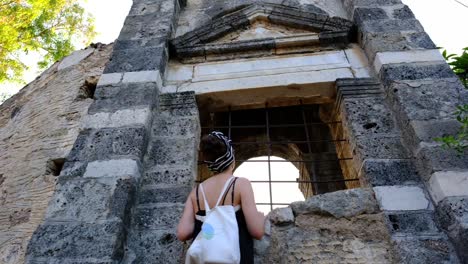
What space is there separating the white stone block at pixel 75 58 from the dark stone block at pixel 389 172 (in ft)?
11.5

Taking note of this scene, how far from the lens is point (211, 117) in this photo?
144 inches

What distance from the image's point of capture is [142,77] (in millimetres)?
3229

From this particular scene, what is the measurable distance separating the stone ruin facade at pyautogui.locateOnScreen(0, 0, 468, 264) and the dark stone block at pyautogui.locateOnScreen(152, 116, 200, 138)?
0.01 meters

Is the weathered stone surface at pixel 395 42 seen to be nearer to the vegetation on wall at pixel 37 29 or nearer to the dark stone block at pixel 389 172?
the dark stone block at pixel 389 172

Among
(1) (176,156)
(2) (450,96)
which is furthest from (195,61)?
(2) (450,96)

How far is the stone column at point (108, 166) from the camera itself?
2.19 m

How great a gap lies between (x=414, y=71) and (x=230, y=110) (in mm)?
1615

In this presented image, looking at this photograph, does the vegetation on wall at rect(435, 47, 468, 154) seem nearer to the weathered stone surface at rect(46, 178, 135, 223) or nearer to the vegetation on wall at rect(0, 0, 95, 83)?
the weathered stone surface at rect(46, 178, 135, 223)

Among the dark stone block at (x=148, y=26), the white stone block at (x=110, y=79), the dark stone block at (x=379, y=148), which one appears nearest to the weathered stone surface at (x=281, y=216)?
the dark stone block at (x=379, y=148)

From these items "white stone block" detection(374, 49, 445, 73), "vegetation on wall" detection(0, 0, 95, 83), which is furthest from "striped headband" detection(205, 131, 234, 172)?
"vegetation on wall" detection(0, 0, 95, 83)

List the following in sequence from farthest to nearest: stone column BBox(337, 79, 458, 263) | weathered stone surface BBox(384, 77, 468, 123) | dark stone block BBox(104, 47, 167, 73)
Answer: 1. dark stone block BBox(104, 47, 167, 73)
2. weathered stone surface BBox(384, 77, 468, 123)
3. stone column BBox(337, 79, 458, 263)

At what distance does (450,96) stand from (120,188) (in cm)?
255

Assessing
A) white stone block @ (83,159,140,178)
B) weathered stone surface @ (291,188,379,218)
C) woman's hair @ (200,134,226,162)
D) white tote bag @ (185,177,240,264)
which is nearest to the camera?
white tote bag @ (185,177,240,264)

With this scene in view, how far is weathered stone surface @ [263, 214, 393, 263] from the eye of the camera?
7.32ft
